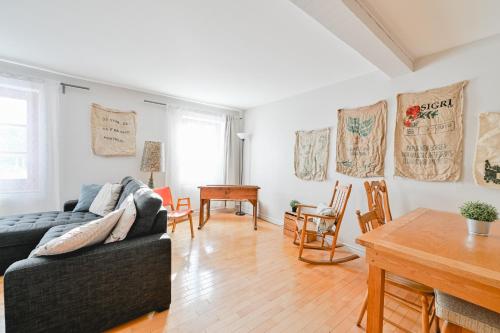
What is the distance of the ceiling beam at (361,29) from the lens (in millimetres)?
1339

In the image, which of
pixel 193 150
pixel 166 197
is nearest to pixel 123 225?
pixel 166 197

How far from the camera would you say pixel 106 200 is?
2.53m

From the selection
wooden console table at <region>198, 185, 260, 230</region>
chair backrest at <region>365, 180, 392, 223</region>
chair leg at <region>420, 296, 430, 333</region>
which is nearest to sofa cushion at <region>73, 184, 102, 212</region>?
wooden console table at <region>198, 185, 260, 230</region>

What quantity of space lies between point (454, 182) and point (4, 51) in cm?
493

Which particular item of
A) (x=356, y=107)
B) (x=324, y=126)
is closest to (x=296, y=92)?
(x=324, y=126)

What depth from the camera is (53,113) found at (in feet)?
9.33

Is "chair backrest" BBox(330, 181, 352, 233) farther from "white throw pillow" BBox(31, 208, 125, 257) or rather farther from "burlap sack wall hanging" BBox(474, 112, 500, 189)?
"white throw pillow" BBox(31, 208, 125, 257)

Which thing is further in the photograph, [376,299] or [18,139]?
[18,139]

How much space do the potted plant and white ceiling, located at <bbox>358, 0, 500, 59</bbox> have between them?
4.67 feet

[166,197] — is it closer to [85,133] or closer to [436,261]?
[85,133]

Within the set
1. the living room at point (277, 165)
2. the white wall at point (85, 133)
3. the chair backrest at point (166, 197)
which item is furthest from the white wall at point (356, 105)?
the white wall at point (85, 133)

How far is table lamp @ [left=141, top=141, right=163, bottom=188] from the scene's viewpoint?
3.33 metres

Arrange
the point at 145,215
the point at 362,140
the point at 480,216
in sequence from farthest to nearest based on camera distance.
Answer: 1. the point at 362,140
2. the point at 145,215
3. the point at 480,216

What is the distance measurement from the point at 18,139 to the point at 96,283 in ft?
8.76
